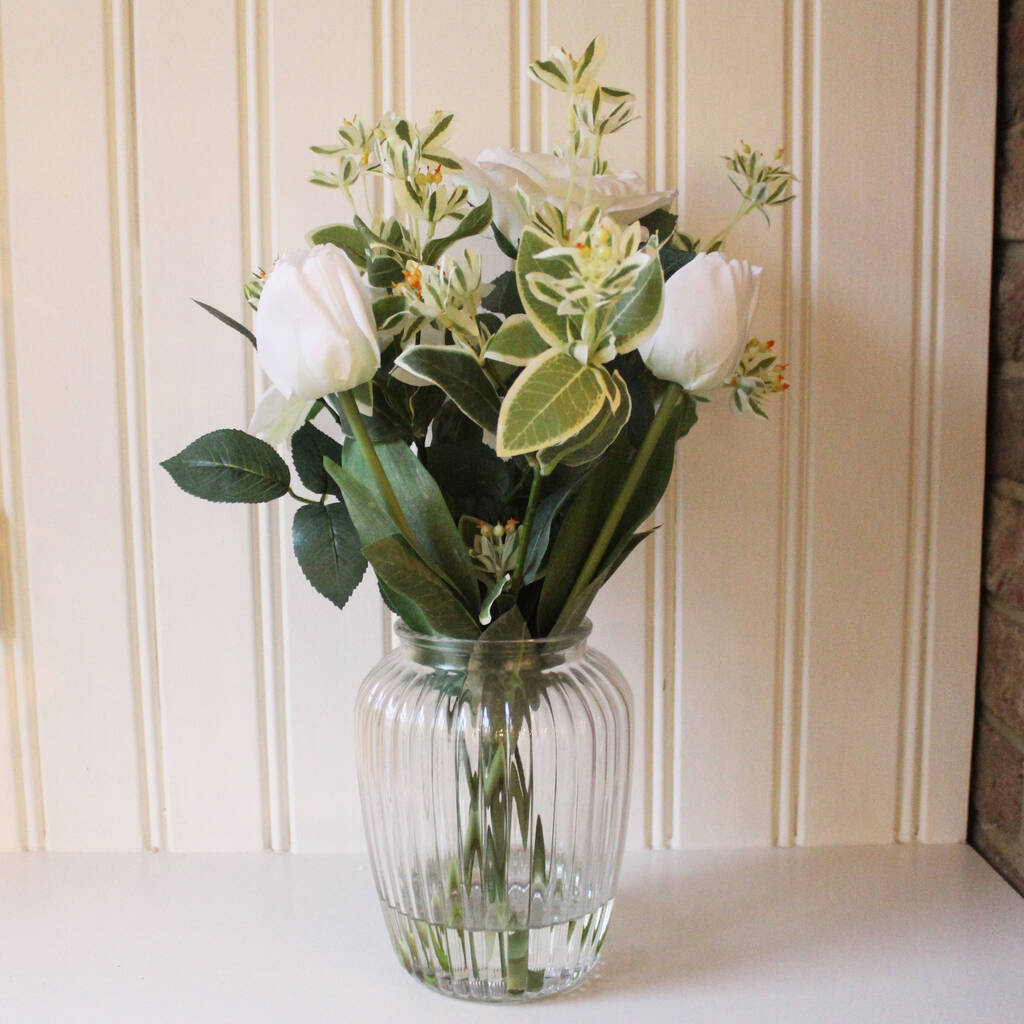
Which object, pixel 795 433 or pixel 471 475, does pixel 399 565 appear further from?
pixel 795 433

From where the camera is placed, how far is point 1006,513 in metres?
0.95

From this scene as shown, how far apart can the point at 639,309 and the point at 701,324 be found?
98 millimetres

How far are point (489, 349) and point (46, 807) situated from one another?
0.67 metres

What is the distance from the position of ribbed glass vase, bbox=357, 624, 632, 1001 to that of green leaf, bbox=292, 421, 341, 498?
127 mm

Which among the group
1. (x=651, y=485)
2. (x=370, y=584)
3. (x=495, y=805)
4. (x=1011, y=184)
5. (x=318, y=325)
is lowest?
(x=495, y=805)

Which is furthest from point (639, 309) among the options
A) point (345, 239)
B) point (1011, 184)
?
point (1011, 184)

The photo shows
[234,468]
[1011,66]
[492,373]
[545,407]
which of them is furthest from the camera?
[1011,66]

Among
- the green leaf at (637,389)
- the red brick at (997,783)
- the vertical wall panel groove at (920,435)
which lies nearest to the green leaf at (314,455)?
the green leaf at (637,389)

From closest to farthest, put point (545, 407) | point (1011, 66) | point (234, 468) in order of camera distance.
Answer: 1. point (545, 407)
2. point (234, 468)
3. point (1011, 66)

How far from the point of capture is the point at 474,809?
0.74m

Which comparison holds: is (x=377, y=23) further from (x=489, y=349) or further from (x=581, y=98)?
(x=489, y=349)

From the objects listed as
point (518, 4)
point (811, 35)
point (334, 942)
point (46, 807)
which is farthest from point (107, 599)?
point (811, 35)

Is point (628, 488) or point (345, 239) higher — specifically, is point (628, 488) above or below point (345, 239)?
below

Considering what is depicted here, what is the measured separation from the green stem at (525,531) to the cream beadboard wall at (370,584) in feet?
0.86
